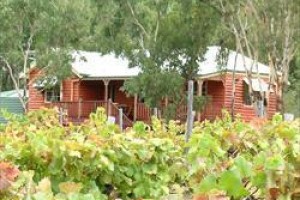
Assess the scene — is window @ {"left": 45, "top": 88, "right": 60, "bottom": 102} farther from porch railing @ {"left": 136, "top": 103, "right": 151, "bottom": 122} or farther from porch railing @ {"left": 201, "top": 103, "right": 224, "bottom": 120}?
porch railing @ {"left": 201, "top": 103, "right": 224, "bottom": 120}

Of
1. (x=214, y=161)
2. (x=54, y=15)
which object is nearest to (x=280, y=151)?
(x=214, y=161)

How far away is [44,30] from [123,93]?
18.3 feet

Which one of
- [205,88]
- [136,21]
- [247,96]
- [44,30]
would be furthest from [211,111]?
[44,30]

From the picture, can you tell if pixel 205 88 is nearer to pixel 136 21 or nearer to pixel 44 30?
pixel 136 21

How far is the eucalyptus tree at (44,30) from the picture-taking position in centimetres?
2988

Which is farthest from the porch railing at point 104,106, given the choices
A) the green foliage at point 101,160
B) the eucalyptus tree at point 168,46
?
the green foliage at point 101,160

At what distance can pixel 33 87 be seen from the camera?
3534 cm

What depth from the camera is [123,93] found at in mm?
34531

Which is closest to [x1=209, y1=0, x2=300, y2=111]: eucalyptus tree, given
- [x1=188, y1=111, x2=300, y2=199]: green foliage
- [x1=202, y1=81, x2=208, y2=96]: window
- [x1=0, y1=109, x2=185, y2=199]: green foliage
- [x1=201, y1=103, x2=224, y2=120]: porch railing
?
[x1=201, y1=103, x2=224, y2=120]: porch railing

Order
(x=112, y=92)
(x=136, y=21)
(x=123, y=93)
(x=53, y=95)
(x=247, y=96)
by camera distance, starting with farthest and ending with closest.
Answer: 1. (x=53, y=95)
2. (x=112, y=92)
3. (x=123, y=93)
4. (x=247, y=96)
5. (x=136, y=21)

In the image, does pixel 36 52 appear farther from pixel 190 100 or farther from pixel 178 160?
pixel 178 160

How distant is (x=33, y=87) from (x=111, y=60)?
3928 millimetres

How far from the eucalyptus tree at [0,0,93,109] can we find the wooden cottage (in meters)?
1.54

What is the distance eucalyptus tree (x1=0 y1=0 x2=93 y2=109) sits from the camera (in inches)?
1176
